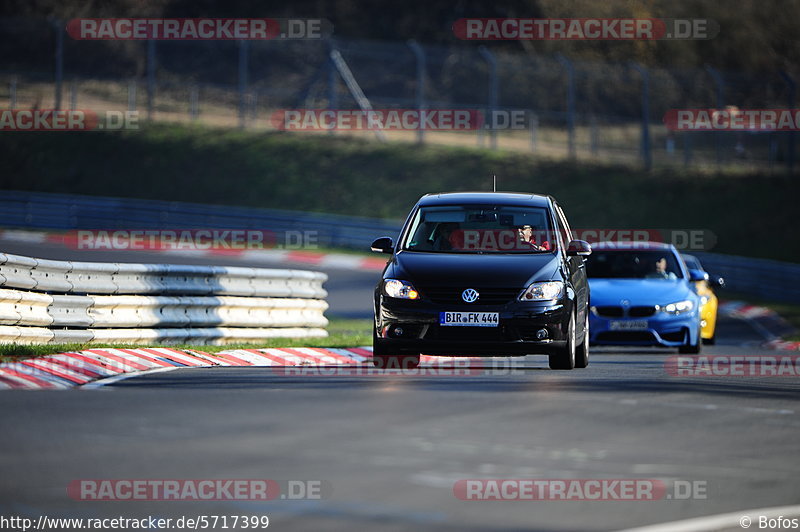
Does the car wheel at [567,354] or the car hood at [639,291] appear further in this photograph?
the car hood at [639,291]

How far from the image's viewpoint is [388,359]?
1556 centimetres

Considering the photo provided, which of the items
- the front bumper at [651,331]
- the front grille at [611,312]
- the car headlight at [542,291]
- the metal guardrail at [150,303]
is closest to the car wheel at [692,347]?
the front bumper at [651,331]

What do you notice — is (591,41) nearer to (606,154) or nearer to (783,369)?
(606,154)

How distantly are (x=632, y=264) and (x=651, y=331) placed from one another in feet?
5.30

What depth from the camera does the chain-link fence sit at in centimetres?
4334

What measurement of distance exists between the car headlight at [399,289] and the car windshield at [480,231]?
0.79 metres

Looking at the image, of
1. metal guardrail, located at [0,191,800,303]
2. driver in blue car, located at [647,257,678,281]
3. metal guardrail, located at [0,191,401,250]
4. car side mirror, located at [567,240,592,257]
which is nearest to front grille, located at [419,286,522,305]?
car side mirror, located at [567,240,592,257]

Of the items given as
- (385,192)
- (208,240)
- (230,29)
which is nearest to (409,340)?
(208,240)

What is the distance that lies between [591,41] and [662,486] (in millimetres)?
54783

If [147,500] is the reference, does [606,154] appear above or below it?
above

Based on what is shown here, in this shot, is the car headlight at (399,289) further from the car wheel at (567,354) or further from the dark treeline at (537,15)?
the dark treeline at (537,15)

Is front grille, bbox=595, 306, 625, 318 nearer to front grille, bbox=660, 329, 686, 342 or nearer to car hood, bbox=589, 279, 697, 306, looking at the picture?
car hood, bbox=589, 279, 697, 306

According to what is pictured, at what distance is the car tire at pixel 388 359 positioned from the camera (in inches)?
559

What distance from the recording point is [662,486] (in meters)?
8.02
